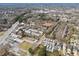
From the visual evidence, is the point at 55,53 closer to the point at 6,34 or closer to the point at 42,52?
the point at 42,52

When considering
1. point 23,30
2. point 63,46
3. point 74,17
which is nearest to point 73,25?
point 74,17

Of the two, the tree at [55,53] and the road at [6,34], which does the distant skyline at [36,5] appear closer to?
the road at [6,34]

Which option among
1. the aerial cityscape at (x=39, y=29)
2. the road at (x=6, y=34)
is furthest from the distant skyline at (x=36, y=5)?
the road at (x=6, y=34)

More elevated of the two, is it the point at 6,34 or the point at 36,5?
the point at 36,5

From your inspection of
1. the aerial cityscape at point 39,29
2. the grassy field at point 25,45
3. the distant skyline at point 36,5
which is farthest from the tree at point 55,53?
the distant skyline at point 36,5

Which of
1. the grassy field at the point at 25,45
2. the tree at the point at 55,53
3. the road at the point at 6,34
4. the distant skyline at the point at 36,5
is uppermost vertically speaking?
the distant skyline at the point at 36,5

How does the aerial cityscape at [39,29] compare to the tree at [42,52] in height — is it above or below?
above

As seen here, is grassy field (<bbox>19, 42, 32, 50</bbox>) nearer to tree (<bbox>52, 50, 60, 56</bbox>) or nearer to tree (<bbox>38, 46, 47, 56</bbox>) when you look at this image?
tree (<bbox>38, 46, 47, 56</bbox>)

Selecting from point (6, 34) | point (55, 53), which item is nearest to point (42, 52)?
point (55, 53)
